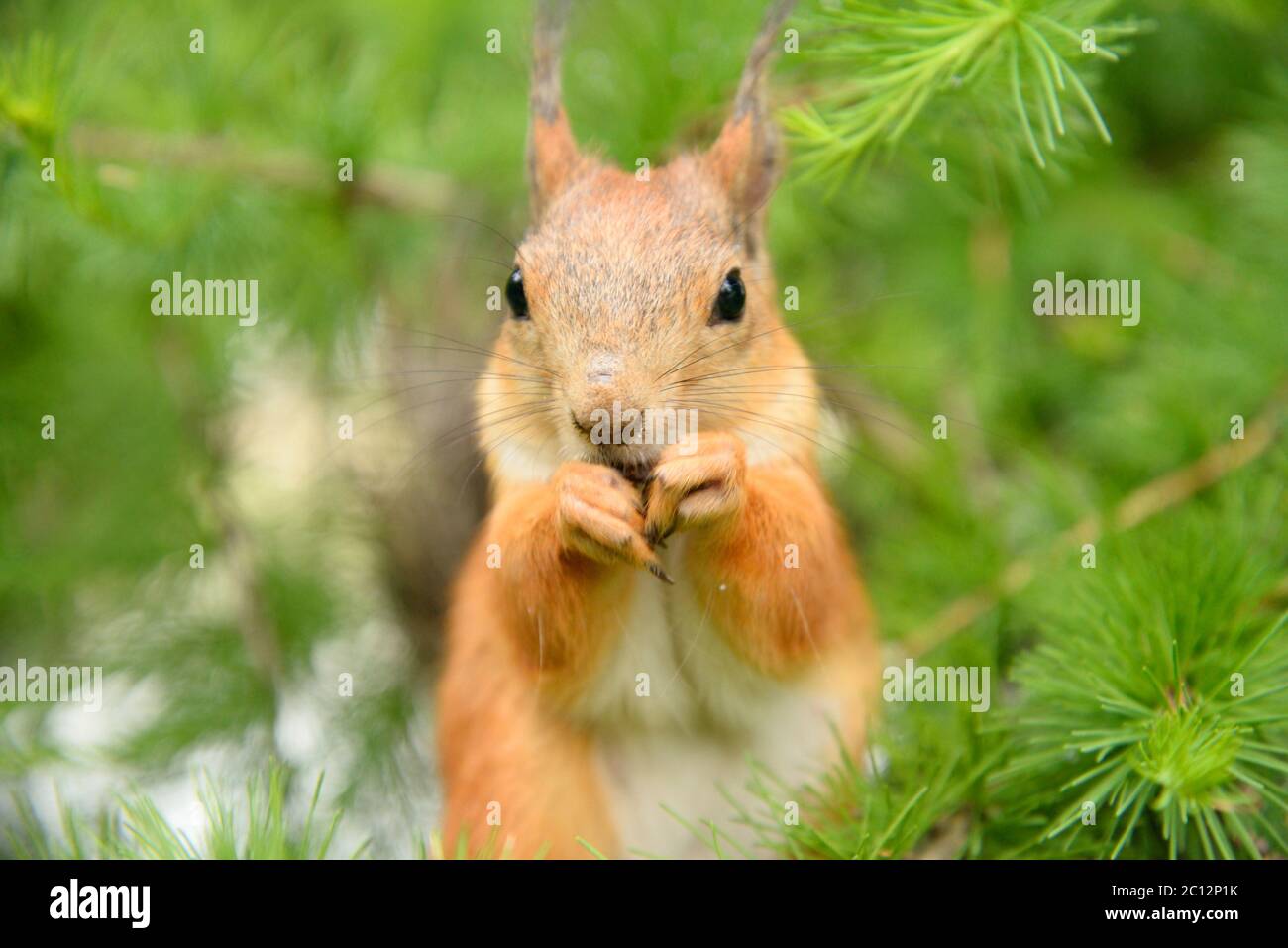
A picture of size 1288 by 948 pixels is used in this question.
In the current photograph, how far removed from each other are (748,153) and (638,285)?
34 cm

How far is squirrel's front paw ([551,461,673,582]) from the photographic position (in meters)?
1.44

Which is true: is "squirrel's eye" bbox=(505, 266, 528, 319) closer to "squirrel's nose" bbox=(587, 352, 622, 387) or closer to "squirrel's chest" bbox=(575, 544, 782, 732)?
"squirrel's nose" bbox=(587, 352, 622, 387)

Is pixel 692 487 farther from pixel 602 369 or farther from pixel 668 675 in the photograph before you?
pixel 668 675

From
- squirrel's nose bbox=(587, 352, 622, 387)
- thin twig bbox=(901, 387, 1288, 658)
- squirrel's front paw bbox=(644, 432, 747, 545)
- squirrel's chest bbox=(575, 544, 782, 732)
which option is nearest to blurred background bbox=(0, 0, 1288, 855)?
thin twig bbox=(901, 387, 1288, 658)

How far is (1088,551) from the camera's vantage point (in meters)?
1.78

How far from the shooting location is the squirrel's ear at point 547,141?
179 centimetres

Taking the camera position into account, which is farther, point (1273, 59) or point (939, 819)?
point (1273, 59)

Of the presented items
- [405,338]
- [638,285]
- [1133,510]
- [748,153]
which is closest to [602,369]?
[638,285]

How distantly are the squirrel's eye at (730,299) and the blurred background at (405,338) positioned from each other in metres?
0.27

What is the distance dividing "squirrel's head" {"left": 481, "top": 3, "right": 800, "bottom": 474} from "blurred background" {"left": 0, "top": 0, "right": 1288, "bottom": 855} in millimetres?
173

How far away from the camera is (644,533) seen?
147 centimetres
